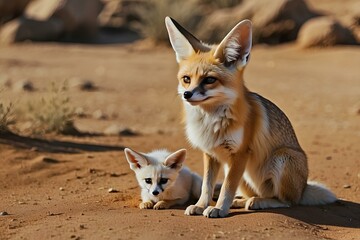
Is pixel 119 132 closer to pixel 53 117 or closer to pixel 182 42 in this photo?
pixel 53 117

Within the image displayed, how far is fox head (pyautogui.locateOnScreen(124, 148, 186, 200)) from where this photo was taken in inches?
283

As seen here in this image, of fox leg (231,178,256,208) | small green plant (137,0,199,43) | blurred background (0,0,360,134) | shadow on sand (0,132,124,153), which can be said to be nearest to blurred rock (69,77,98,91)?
blurred background (0,0,360,134)

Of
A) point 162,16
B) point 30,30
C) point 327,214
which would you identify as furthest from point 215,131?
point 162,16

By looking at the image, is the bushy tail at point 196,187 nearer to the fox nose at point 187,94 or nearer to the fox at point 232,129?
the fox at point 232,129

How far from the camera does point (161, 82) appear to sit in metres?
17.5

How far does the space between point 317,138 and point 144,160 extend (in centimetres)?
527

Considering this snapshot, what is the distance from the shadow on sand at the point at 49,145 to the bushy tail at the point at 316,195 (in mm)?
3475

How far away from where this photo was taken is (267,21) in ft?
80.5

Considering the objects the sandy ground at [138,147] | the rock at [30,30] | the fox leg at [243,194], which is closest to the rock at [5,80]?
the sandy ground at [138,147]

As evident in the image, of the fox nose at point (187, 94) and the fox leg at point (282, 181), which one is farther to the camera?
the fox leg at point (282, 181)

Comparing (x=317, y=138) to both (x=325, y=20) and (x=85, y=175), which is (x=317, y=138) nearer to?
(x=85, y=175)

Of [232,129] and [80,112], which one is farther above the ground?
[232,129]

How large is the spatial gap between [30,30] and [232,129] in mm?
18196

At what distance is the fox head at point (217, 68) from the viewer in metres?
6.57
